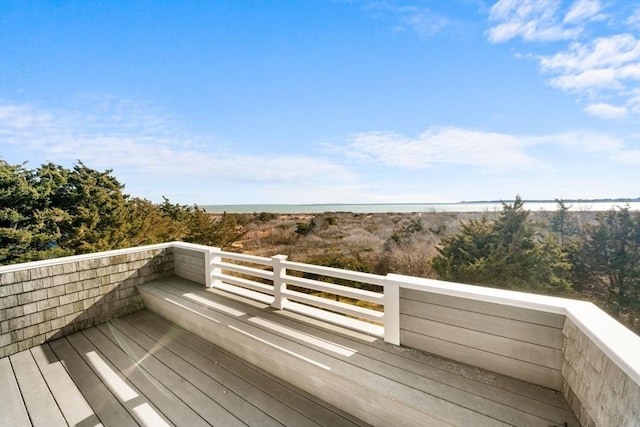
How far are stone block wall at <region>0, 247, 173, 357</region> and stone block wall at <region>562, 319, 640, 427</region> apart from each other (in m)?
4.64

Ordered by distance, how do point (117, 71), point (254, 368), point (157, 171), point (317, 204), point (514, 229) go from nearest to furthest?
point (254, 368) < point (117, 71) < point (514, 229) < point (157, 171) < point (317, 204)

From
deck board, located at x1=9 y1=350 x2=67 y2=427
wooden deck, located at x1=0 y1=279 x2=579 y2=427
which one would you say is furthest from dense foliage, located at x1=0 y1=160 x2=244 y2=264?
wooden deck, located at x1=0 y1=279 x2=579 y2=427

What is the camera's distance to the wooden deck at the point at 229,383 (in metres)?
1.61

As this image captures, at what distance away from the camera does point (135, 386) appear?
225 centimetres

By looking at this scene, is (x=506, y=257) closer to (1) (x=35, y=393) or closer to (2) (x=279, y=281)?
(2) (x=279, y=281)

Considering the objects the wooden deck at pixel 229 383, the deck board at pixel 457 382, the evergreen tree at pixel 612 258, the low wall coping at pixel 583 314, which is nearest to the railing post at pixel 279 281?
the wooden deck at pixel 229 383

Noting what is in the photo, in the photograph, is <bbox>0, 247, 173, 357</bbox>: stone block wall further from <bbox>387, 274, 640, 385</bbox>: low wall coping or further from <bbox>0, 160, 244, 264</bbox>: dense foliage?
<bbox>0, 160, 244, 264</bbox>: dense foliage

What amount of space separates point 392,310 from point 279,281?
1296 millimetres

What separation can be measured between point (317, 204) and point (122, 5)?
1815 inches

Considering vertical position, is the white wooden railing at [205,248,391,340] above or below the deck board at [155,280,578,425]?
above

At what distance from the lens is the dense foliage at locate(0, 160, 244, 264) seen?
723 centimetres

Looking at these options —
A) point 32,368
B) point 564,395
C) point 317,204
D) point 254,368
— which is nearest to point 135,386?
point 254,368

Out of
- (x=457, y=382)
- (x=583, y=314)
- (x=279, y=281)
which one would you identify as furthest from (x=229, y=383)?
(x=583, y=314)

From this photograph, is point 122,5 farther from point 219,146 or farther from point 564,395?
point 564,395
